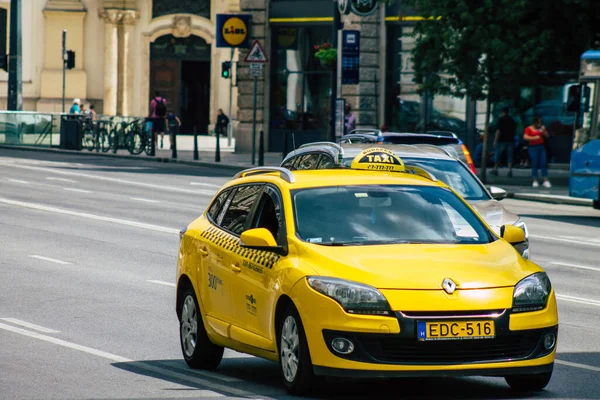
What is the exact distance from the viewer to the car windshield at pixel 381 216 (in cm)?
898

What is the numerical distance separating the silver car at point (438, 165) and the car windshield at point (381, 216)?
469cm

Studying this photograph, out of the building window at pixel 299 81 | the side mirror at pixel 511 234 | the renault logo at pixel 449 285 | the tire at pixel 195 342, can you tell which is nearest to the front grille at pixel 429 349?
the renault logo at pixel 449 285

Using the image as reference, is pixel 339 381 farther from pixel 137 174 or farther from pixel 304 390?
pixel 137 174

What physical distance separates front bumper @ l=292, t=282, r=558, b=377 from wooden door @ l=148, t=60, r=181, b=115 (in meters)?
54.8

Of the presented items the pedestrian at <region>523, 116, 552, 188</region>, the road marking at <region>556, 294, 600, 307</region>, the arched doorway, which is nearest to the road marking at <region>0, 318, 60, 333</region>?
the road marking at <region>556, 294, 600, 307</region>

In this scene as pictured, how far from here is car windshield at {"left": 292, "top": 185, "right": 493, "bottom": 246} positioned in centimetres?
898

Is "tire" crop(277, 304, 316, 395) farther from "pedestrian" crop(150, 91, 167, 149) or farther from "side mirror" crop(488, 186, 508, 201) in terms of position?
"pedestrian" crop(150, 91, 167, 149)

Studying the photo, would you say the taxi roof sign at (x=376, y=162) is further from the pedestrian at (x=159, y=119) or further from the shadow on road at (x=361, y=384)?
the pedestrian at (x=159, y=119)

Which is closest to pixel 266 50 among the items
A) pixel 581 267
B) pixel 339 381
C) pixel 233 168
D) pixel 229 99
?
pixel 233 168

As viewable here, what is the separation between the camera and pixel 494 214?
14211 mm

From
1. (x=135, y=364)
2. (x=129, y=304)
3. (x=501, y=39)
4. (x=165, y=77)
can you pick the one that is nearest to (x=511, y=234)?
(x=135, y=364)

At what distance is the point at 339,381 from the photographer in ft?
30.0

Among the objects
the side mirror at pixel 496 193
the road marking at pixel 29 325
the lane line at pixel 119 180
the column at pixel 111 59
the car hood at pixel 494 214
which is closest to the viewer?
the road marking at pixel 29 325

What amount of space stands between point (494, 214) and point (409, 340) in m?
6.34
